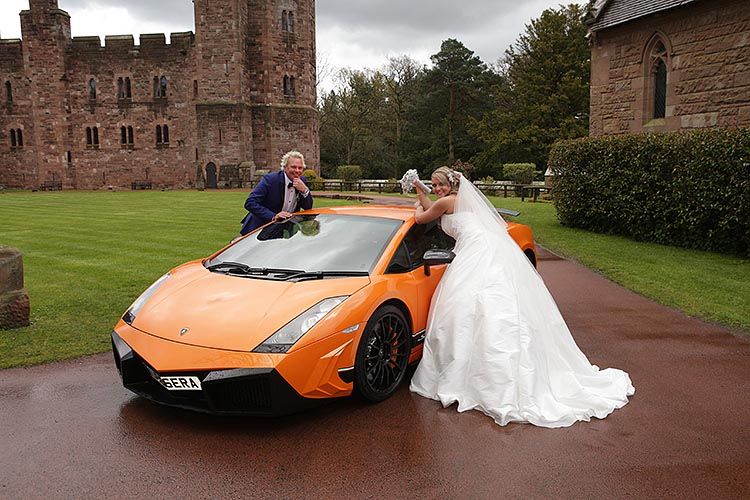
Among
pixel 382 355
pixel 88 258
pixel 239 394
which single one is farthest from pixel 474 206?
pixel 88 258

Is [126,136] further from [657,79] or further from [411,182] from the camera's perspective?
[411,182]

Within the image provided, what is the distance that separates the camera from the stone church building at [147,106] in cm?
4200

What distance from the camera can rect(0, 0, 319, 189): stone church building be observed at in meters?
42.0

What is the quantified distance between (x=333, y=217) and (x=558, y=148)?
1223cm

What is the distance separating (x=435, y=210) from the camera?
5691 mm

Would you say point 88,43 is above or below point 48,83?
above

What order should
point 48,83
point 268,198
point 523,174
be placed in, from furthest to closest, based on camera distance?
point 48,83
point 523,174
point 268,198

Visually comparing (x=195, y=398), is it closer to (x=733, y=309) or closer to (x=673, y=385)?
(x=673, y=385)

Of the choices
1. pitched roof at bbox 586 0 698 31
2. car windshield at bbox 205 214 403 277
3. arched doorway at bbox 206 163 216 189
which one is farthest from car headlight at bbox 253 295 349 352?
arched doorway at bbox 206 163 216 189

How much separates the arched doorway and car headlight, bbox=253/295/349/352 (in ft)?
131

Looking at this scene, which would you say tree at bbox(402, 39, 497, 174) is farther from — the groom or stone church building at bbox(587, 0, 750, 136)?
the groom

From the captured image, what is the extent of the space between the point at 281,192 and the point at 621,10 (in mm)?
14955

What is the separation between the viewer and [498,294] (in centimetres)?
487

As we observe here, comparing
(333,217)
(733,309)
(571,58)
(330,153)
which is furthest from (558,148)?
(330,153)
